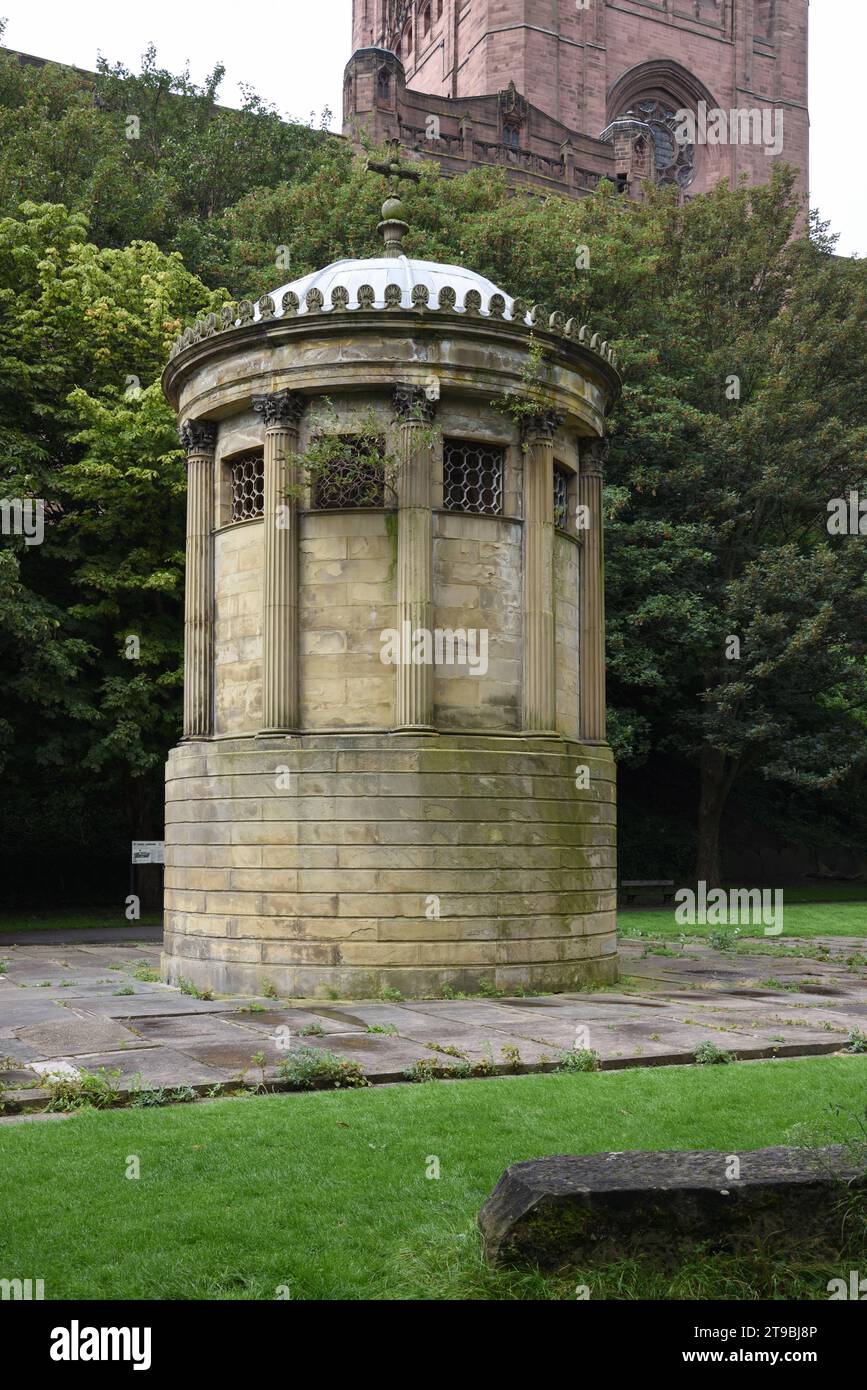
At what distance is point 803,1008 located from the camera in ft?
51.2

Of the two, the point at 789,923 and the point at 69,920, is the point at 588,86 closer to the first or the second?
the point at 789,923

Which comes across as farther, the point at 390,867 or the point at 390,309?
the point at 390,309

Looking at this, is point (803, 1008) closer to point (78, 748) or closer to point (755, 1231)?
point (755, 1231)

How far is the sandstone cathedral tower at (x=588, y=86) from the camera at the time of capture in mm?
57031

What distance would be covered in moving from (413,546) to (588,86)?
5642 centimetres

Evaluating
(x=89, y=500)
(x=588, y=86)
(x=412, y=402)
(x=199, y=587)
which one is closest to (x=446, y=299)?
(x=412, y=402)

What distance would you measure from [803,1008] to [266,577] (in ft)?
28.0

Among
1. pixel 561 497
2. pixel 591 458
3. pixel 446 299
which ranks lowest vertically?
pixel 561 497

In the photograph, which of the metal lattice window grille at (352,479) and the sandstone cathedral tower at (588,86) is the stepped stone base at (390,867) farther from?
the sandstone cathedral tower at (588,86)

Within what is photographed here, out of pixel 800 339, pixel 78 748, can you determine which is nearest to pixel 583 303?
pixel 800 339

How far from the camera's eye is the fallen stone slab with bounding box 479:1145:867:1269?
5566 mm

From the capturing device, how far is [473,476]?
18.1 meters

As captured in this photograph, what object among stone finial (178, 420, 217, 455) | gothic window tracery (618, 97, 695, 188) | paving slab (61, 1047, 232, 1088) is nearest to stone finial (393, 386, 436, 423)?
stone finial (178, 420, 217, 455)

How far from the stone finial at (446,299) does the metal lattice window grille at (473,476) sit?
174cm
